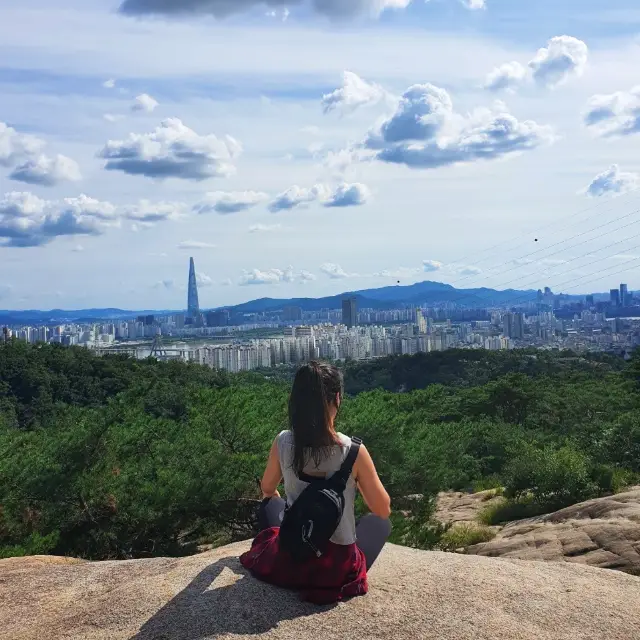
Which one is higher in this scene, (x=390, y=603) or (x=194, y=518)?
(x=390, y=603)

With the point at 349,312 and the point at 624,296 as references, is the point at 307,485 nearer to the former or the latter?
the point at 349,312

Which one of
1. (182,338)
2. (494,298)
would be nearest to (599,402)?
(182,338)

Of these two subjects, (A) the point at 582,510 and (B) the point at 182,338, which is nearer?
(A) the point at 582,510

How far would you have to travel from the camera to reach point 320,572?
3365mm

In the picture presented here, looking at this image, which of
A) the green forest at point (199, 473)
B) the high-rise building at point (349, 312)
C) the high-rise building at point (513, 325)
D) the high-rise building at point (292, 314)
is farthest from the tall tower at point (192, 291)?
the green forest at point (199, 473)

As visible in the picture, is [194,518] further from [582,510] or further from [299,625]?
[299,625]

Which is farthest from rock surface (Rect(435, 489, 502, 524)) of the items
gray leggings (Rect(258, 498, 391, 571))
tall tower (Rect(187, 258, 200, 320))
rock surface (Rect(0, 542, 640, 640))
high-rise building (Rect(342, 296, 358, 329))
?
tall tower (Rect(187, 258, 200, 320))

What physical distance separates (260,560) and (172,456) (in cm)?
537

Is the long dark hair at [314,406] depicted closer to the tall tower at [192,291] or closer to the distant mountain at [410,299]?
the distant mountain at [410,299]

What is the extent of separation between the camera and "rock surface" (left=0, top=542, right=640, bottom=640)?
3281 millimetres

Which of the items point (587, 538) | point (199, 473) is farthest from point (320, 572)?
point (199, 473)

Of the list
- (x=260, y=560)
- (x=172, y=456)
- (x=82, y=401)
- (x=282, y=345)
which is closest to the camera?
(x=260, y=560)

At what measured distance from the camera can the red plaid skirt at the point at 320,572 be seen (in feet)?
11.0

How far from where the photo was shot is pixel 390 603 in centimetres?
345
